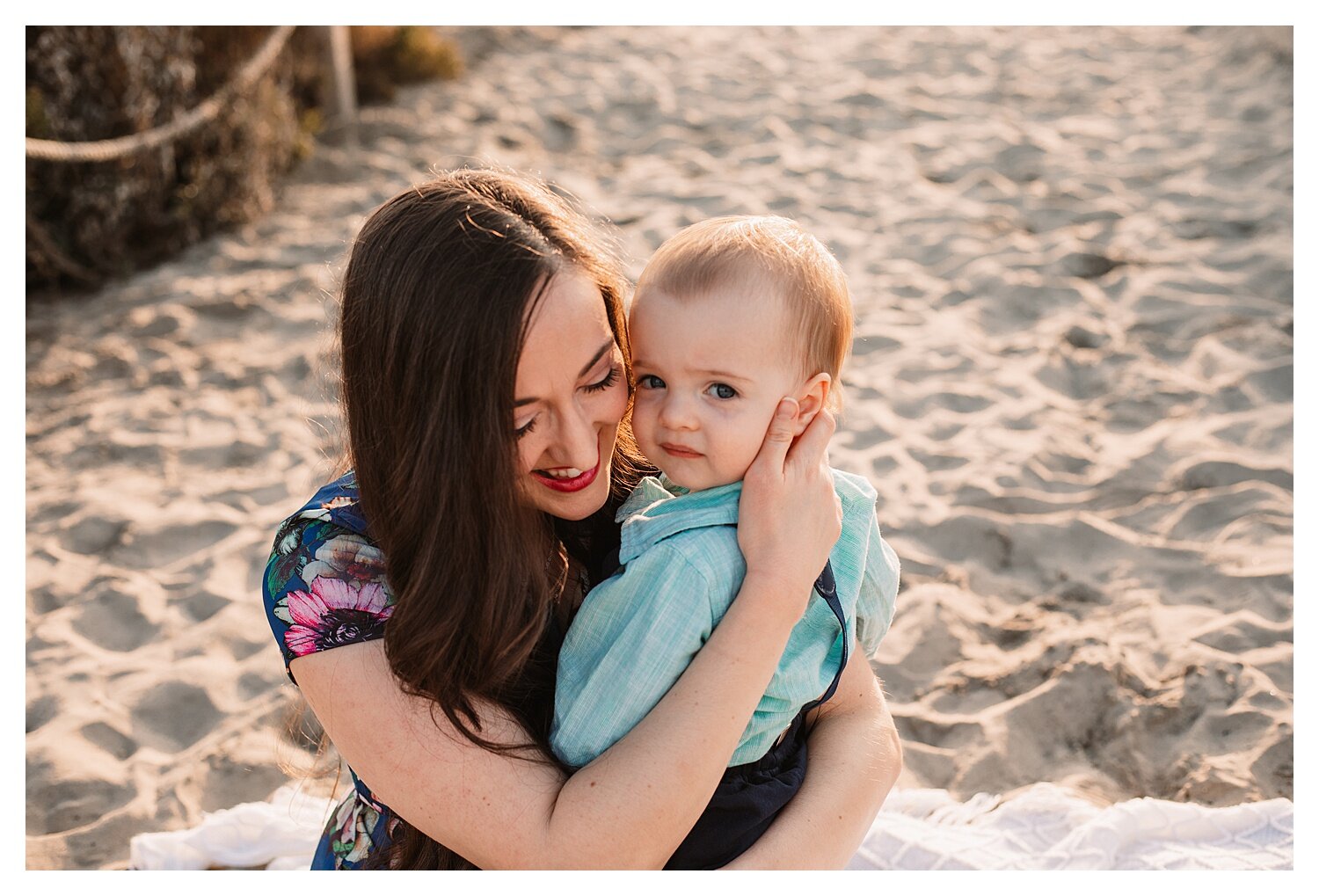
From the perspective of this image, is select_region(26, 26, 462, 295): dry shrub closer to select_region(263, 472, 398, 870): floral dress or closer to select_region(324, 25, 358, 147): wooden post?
select_region(324, 25, 358, 147): wooden post

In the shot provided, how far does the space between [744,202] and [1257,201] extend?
2.50 m

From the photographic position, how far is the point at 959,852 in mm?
2496

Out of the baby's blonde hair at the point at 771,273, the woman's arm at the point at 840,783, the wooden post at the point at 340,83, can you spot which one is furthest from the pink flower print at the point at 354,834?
the wooden post at the point at 340,83

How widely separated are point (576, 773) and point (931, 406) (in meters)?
3.16

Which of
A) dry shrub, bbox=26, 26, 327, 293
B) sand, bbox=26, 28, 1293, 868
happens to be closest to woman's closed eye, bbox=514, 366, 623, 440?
sand, bbox=26, 28, 1293, 868

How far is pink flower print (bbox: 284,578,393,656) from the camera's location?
160 cm

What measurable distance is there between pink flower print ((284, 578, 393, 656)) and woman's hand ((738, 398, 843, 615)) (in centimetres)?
53

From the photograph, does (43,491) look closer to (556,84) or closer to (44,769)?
(44,769)

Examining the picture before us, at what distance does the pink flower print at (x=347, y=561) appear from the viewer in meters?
1.63

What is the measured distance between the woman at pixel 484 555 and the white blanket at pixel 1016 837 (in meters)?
0.95

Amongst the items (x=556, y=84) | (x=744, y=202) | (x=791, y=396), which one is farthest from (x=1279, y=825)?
(x=556, y=84)

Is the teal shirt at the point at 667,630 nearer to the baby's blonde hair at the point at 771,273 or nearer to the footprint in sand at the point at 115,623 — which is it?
the baby's blonde hair at the point at 771,273

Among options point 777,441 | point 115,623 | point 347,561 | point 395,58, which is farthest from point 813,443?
point 395,58

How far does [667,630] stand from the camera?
1608 mm
